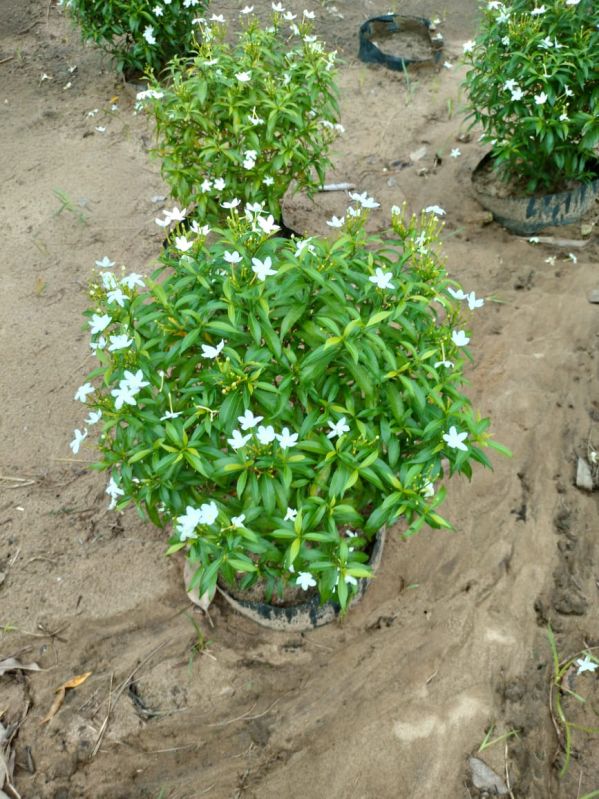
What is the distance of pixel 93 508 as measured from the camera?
10.4ft

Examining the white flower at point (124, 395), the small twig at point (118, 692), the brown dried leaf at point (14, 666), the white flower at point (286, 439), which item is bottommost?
the brown dried leaf at point (14, 666)

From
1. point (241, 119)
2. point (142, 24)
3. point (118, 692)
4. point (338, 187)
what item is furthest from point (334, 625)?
point (142, 24)

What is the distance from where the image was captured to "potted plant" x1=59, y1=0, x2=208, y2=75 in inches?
211

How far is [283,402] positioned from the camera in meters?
1.98

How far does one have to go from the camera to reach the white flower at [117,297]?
6.87 ft

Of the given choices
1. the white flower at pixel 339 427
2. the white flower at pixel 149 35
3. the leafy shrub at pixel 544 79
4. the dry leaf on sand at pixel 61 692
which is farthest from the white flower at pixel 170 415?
the white flower at pixel 149 35

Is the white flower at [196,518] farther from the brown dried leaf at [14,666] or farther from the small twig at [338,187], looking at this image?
the small twig at [338,187]

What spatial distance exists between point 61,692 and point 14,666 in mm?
240

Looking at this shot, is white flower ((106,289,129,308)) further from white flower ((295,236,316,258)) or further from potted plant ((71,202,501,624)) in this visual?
white flower ((295,236,316,258))

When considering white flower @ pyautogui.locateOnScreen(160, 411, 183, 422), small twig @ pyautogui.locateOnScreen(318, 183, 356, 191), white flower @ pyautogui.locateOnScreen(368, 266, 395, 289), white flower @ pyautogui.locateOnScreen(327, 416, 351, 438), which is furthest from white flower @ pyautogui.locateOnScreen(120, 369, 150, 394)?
small twig @ pyautogui.locateOnScreen(318, 183, 356, 191)

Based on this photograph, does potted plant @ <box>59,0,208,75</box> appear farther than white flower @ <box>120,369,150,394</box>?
Yes

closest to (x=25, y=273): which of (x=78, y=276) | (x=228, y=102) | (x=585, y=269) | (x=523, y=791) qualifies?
(x=78, y=276)

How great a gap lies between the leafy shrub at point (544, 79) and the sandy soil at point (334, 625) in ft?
2.20

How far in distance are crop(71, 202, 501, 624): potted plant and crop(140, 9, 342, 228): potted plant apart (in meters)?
1.52
